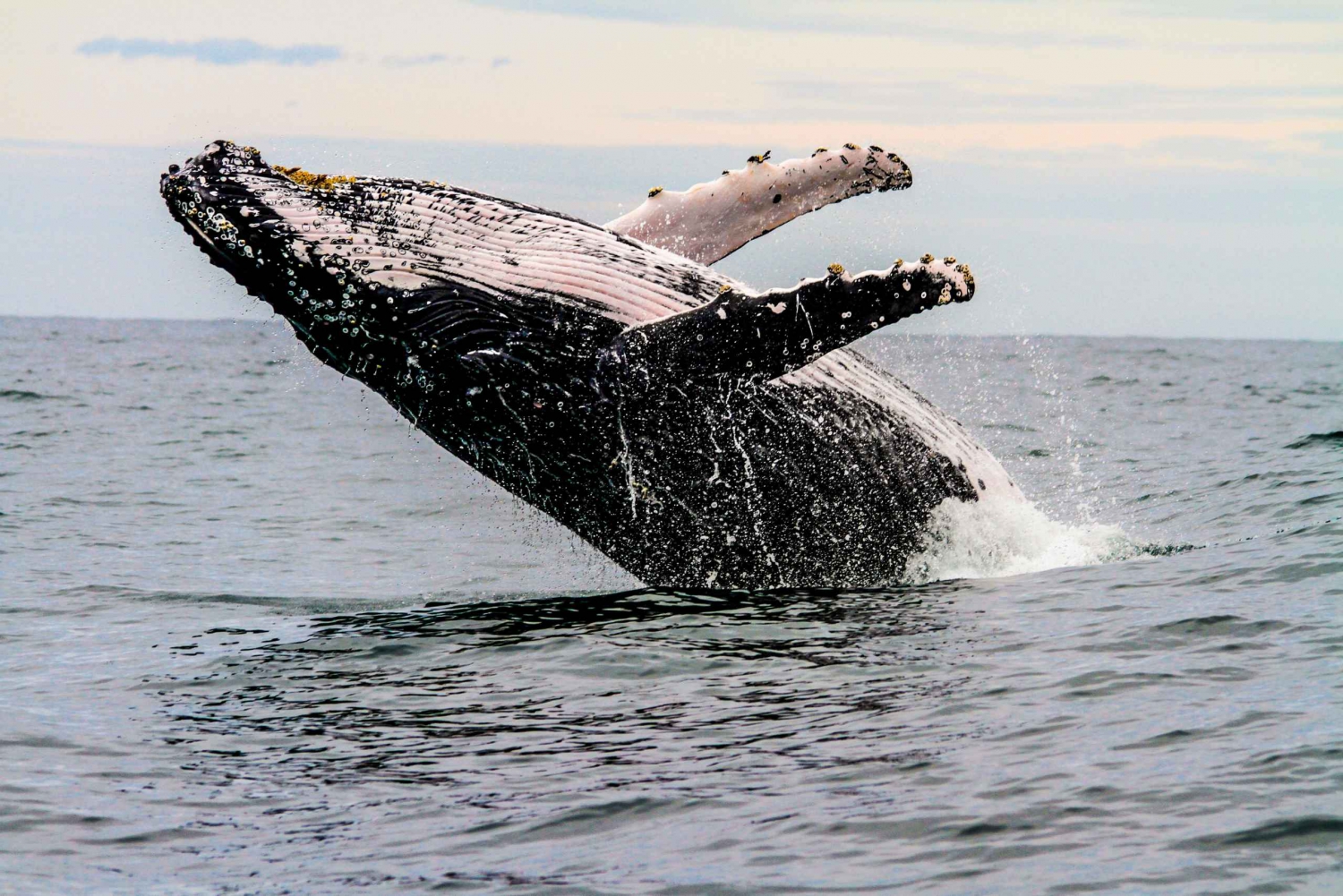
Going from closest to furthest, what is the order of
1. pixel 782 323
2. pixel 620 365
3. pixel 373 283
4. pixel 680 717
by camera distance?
pixel 680 717 → pixel 782 323 → pixel 620 365 → pixel 373 283

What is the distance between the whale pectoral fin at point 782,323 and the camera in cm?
828

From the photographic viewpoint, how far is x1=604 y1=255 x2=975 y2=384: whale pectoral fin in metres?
8.28

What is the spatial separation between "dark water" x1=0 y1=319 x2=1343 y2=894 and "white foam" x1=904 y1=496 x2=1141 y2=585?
35 mm

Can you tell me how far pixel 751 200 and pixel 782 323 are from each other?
8.94 feet

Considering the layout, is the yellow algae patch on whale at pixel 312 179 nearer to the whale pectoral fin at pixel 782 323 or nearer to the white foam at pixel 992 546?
the whale pectoral fin at pixel 782 323

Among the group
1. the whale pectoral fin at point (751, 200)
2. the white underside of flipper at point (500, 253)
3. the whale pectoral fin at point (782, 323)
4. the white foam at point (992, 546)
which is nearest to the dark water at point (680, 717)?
the white foam at point (992, 546)

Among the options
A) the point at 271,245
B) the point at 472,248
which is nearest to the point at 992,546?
the point at 472,248

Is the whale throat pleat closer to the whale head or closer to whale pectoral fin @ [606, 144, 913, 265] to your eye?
the whale head

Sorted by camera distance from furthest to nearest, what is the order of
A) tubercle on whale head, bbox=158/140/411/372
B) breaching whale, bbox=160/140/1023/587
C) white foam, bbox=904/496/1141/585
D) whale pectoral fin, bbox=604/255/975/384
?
white foam, bbox=904/496/1141/585 → tubercle on whale head, bbox=158/140/411/372 → breaching whale, bbox=160/140/1023/587 → whale pectoral fin, bbox=604/255/975/384

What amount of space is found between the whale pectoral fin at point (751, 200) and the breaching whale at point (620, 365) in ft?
1.13

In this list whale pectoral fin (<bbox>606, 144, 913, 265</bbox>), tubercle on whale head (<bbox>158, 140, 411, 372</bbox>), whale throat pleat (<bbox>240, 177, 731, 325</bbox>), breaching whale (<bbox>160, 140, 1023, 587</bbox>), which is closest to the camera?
breaching whale (<bbox>160, 140, 1023, 587</bbox>)

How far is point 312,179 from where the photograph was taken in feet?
30.6

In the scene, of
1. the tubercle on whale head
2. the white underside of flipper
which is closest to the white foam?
the white underside of flipper

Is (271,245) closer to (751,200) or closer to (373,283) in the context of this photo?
(373,283)
